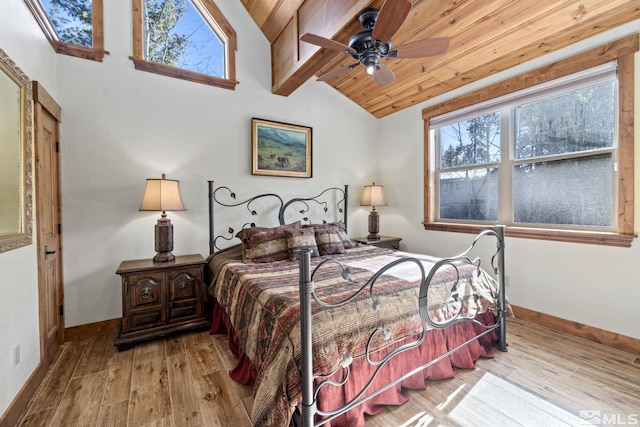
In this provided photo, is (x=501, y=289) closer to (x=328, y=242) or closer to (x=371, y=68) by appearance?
(x=328, y=242)

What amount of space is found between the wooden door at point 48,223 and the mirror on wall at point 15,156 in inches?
8.5

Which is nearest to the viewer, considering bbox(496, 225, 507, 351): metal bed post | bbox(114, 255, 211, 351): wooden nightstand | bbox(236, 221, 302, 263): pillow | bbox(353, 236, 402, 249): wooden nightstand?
bbox(496, 225, 507, 351): metal bed post

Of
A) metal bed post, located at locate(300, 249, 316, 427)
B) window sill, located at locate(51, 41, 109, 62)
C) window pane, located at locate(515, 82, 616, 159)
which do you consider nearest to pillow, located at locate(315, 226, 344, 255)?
metal bed post, located at locate(300, 249, 316, 427)

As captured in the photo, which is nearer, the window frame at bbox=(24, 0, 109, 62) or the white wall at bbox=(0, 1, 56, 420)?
the white wall at bbox=(0, 1, 56, 420)

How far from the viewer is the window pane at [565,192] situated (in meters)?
2.47

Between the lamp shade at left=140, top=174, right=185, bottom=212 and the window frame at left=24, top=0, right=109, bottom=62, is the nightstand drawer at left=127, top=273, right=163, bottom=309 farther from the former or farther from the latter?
the window frame at left=24, top=0, right=109, bottom=62

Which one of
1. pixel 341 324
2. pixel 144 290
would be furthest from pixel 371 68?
pixel 144 290

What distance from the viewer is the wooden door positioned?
198cm

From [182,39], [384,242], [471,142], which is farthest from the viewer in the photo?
[384,242]

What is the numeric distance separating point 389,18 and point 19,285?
276cm

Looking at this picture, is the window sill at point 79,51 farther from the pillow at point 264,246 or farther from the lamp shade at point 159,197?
the pillow at point 264,246

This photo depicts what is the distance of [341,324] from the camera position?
4.71ft

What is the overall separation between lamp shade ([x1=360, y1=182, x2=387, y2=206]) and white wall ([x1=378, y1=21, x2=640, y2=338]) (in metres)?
0.46

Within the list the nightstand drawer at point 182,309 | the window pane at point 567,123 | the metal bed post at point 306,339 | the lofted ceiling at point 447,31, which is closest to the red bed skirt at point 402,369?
the metal bed post at point 306,339
